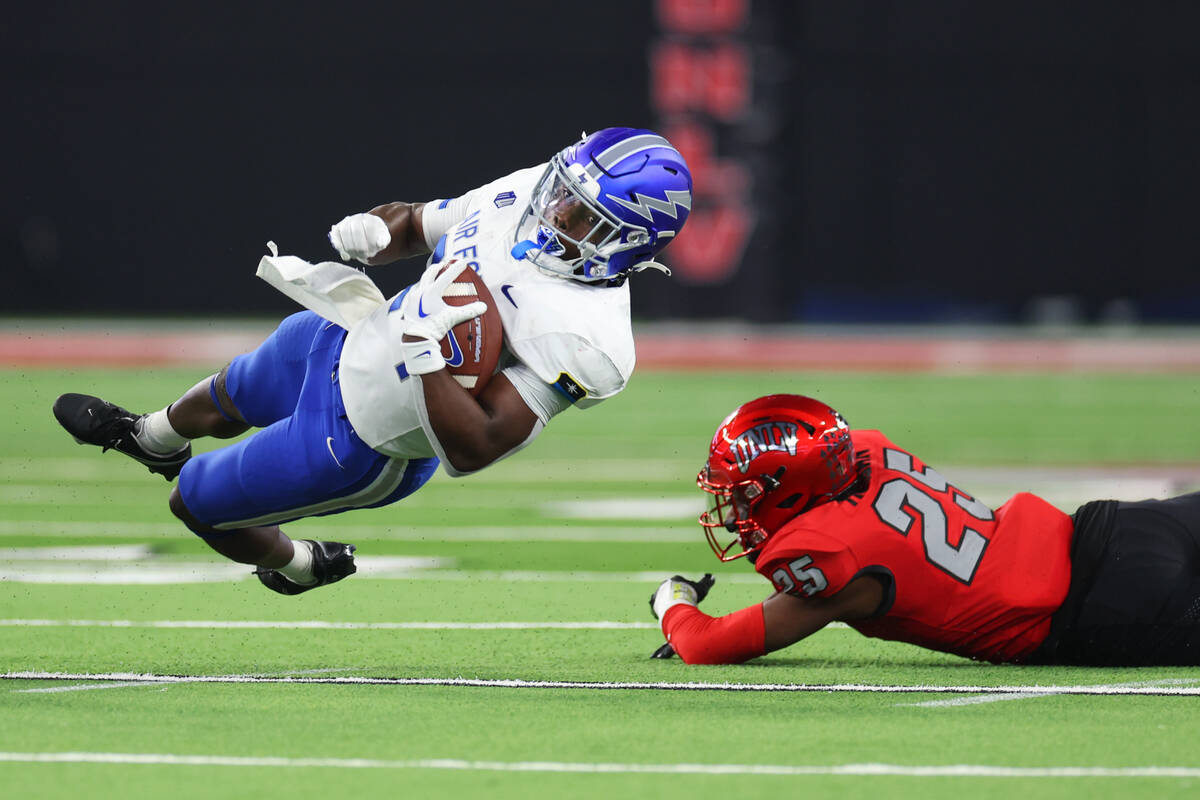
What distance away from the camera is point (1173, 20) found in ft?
79.1

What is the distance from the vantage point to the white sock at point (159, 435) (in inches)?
223

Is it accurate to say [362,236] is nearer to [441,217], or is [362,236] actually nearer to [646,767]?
[441,217]

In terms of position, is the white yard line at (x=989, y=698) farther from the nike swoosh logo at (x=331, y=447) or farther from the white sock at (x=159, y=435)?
the white sock at (x=159, y=435)

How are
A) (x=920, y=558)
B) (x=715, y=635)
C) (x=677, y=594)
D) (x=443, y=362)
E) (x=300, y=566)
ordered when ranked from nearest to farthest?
(x=443, y=362)
(x=920, y=558)
(x=715, y=635)
(x=677, y=594)
(x=300, y=566)

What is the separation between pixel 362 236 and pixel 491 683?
1.25 metres

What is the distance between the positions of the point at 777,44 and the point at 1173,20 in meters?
5.22

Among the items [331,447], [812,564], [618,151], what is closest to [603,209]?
[618,151]

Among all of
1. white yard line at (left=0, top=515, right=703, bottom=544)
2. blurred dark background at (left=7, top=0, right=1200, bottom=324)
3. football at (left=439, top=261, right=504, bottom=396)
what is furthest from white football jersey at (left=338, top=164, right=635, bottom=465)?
blurred dark background at (left=7, top=0, right=1200, bottom=324)

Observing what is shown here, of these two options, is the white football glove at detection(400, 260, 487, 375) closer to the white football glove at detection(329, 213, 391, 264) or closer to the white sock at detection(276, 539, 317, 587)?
the white football glove at detection(329, 213, 391, 264)

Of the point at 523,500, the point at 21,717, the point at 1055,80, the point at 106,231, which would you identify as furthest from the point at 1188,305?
the point at 21,717

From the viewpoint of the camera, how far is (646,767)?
3865 mm

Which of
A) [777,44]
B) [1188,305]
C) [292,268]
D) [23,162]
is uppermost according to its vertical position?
[292,268]

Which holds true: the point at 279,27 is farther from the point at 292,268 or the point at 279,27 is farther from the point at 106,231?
the point at 292,268

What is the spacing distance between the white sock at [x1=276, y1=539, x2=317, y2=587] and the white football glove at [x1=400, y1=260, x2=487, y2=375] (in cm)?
112
